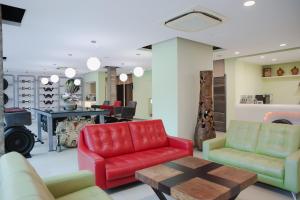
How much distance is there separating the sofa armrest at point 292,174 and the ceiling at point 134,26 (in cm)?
219

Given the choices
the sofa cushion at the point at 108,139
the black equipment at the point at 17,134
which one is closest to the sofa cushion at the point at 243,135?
the sofa cushion at the point at 108,139

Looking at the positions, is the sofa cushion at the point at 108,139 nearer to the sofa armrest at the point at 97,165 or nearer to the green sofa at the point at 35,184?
the sofa armrest at the point at 97,165

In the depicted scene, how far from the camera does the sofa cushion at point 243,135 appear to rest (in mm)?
3320

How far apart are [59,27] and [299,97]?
8381 mm

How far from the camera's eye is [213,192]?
1720 millimetres

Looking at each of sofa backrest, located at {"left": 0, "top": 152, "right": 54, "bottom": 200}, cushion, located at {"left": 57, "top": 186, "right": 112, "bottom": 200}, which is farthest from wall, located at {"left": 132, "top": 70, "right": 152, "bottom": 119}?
sofa backrest, located at {"left": 0, "top": 152, "right": 54, "bottom": 200}

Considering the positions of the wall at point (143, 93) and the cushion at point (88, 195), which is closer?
the cushion at point (88, 195)

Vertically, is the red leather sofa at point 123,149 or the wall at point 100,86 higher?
the wall at point 100,86

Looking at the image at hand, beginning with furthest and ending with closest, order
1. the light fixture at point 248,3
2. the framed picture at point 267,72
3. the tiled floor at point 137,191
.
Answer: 1. the framed picture at point 267,72
2. the light fixture at point 248,3
3. the tiled floor at point 137,191

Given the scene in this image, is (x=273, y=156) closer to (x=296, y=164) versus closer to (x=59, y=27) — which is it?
(x=296, y=164)

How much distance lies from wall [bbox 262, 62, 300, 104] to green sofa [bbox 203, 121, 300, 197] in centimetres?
561

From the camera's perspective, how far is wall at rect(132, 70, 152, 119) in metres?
10.5

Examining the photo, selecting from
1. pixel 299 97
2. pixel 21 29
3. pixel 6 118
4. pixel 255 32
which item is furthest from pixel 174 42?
pixel 299 97

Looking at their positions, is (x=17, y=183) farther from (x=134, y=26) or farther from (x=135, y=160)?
(x=134, y=26)
